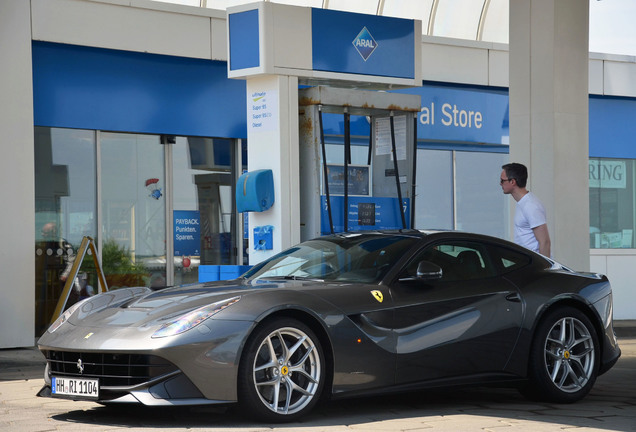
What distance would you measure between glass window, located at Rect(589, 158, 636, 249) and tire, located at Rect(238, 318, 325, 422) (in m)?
13.3

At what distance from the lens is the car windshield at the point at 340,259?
6.84 meters

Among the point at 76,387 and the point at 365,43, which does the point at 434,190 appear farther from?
the point at 76,387

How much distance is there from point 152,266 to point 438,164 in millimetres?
5367

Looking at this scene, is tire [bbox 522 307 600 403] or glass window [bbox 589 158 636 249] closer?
tire [bbox 522 307 600 403]

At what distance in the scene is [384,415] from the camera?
6477 mm

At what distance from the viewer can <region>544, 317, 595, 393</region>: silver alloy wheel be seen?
725cm

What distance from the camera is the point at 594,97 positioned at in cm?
1834

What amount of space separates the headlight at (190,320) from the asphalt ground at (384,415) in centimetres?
55

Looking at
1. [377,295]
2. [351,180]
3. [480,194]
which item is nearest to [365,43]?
[351,180]

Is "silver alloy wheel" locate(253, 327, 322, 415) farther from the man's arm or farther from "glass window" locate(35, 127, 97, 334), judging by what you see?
"glass window" locate(35, 127, 97, 334)

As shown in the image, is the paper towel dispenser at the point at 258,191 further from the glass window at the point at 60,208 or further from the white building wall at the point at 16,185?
the glass window at the point at 60,208

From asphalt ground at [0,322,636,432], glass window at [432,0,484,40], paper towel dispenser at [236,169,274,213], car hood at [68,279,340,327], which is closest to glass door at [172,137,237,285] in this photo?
paper towel dispenser at [236,169,274,213]

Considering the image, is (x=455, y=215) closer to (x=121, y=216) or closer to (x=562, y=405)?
(x=121, y=216)

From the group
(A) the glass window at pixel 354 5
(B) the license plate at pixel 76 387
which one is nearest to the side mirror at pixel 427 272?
(B) the license plate at pixel 76 387
